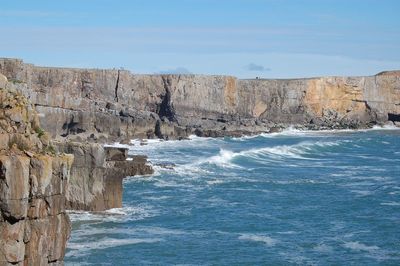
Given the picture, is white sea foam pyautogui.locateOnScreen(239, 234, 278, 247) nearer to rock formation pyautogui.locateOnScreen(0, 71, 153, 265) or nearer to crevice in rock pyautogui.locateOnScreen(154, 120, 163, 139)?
rock formation pyautogui.locateOnScreen(0, 71, 153, 265)

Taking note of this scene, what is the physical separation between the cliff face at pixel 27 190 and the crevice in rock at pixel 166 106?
245ft

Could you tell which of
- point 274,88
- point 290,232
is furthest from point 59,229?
point 274,88

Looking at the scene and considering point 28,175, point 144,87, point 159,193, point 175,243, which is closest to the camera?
point 28,175

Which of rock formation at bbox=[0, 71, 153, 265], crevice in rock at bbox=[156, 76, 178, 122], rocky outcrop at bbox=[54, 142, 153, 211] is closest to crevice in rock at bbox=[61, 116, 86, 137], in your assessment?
crevice in rock at bbox=[156, 76, 178, 122]

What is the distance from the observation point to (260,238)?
29750 mm

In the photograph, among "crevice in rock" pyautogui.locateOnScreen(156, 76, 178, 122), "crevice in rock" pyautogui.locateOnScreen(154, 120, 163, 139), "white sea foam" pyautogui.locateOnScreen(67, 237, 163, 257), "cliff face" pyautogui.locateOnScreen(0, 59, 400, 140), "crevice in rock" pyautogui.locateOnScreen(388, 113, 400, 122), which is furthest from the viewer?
"crevice in rock" pyautogui.locateOnScreen(388, 113, 400, 122)

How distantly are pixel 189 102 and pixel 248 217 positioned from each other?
62456 mm

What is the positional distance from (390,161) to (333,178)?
15.6 m

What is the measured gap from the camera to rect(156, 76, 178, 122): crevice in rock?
93.3m

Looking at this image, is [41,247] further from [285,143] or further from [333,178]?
[285,143]

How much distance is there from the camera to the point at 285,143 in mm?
78125

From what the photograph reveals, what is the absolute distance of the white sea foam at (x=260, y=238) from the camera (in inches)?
1144

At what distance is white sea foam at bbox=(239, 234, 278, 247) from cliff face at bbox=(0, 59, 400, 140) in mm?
35265

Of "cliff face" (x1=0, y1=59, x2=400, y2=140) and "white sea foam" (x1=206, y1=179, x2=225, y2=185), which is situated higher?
"cliff face" (x1=0, y1=59, x2=400, y2=140)
